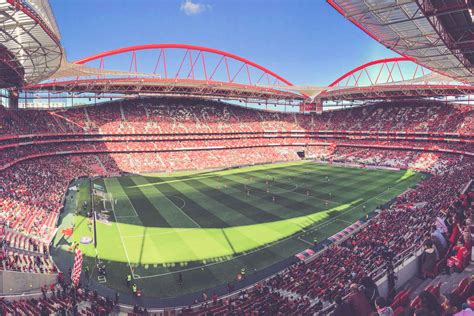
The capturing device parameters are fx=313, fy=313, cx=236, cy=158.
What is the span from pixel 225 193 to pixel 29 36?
26027 mm

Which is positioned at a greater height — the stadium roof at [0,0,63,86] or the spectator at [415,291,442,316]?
the stadium roof at [0,0,63,86]

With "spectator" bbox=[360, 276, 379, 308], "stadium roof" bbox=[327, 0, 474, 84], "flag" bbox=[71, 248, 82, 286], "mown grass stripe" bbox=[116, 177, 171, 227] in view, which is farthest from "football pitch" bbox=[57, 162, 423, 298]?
"stadium roof" bbox=[327, 0, 474, 84]

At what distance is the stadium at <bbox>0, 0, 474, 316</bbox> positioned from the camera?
1460 cm

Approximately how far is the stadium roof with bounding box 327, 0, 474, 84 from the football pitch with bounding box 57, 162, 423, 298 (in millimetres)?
15174

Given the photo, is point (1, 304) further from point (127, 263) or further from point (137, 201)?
point (137, 201)

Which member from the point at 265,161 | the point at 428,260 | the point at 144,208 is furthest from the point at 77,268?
the point at 265,161

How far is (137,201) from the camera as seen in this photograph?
36.8m

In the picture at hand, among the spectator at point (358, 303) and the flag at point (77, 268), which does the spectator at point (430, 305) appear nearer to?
the spectator at point (358, 303)

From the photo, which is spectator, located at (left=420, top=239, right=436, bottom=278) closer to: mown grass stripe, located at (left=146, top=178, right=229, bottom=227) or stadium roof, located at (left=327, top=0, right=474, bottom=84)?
stadium roof, located at (left=327, top=0, right=474, bottom=84)

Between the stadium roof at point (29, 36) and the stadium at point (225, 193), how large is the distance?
17cm

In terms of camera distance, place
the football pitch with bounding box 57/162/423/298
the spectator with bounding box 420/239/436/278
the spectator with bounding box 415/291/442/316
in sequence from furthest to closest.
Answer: the football pitch with bounding box 57/162/423/298 < the spectator with bounding box 420/239/436/278 < the spectator with bounding box 415/291/442/316

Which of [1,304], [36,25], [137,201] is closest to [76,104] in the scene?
[137,201]

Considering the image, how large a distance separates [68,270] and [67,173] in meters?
33.1

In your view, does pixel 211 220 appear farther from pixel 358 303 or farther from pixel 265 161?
pixel 265 161
